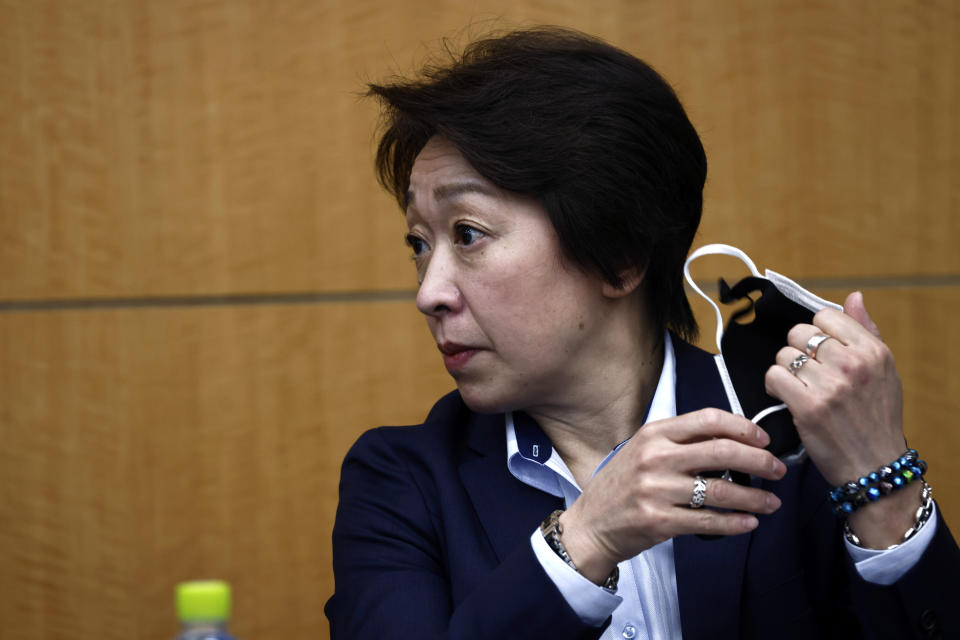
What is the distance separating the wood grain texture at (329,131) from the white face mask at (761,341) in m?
0.99

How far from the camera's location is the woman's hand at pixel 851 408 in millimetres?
1186

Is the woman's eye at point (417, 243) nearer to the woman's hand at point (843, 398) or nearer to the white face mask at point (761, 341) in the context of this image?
the white face mask at point (761, 341)

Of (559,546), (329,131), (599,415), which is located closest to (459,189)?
(599,415)

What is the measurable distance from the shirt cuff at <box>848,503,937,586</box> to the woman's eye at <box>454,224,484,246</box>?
67 cm

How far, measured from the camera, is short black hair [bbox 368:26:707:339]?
1435 millimetres

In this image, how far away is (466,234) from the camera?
1.45 meters

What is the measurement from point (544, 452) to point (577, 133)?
494mm

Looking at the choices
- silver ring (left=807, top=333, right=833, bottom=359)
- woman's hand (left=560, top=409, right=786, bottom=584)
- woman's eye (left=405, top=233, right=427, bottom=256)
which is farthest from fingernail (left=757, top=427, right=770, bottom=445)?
woman's eye (left=405, top=233, right=427, bottom=256)

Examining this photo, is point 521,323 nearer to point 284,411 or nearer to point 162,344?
point 284,411

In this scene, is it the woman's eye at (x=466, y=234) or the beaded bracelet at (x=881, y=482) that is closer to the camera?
the beaded bracelet at (x=881, y=482)

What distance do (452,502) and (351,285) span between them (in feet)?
3.27

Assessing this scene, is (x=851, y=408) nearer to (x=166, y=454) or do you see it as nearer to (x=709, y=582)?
(x=709, y=582)

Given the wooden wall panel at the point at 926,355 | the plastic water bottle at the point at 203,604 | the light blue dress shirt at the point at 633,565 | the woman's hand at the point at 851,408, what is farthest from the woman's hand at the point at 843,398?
the wooden wall panel at the point at 926,355

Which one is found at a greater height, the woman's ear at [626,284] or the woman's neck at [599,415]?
the woman's ear at [626,284]
